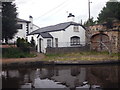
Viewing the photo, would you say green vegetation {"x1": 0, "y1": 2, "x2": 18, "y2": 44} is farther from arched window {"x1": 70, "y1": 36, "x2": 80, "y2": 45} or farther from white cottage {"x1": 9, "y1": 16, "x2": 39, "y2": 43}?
white cottage {"x1": 9, "y1": 16, "x2": 39, "y2": 43}

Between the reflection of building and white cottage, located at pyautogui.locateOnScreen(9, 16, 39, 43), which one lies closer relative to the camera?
the reflection of building

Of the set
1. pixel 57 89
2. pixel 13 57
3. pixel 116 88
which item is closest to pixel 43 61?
pixel 13 57

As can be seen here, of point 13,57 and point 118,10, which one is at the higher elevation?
point 118,10

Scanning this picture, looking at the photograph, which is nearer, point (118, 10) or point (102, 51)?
point (102, 51)

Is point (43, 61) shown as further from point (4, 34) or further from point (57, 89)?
point (57, 89)

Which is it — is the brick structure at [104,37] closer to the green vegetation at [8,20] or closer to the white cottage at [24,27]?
the green vegetation at [8,20]

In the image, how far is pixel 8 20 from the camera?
2109cm

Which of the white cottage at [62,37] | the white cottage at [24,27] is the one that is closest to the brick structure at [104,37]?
the white cottage at [62,37]

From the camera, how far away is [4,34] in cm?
2100

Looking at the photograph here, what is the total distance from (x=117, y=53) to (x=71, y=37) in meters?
7.27

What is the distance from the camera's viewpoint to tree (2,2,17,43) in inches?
824

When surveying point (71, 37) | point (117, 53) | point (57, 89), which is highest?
point (71, 37)

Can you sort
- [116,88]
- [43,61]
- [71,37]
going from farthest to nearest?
[71,37] → [43,61] → [116,88]

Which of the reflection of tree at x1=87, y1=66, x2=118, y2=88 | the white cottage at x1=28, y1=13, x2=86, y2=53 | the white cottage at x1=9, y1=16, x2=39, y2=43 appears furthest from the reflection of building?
the white cottage at x1=9, y1=16, x2=39, y2=43
